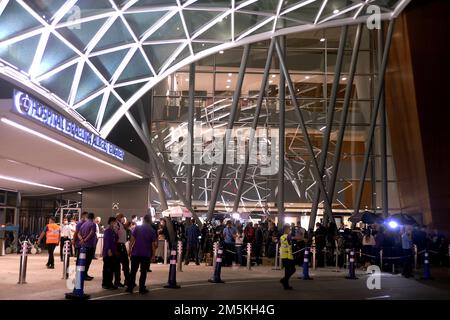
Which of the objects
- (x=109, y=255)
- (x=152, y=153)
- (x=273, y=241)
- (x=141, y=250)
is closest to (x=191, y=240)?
(x=273, y=241)

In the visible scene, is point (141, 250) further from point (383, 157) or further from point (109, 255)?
point (383, 157)

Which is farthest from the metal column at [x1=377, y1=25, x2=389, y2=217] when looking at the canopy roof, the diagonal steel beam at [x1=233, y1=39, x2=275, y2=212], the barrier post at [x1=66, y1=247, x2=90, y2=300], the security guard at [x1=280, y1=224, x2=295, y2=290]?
the barrier post at [x1=66, y1=247, x2=90, y2=300]

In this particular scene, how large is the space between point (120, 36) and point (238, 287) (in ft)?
43.6

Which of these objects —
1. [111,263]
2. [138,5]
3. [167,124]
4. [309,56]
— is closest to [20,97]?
[111,263]

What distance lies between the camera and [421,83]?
27.4 meters

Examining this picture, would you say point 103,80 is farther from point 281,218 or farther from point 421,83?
point 421,83

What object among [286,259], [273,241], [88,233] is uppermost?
[88,233]

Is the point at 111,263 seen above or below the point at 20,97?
below

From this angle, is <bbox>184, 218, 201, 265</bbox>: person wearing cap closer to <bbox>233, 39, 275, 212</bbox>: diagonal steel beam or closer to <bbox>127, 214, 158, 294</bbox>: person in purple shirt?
<bbox>233, 39, 275, 212</bbox>: diagonal steel beam

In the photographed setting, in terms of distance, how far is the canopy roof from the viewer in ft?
60.0

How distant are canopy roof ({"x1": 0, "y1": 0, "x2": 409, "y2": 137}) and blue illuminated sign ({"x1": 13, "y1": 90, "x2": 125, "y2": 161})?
258 centimetres

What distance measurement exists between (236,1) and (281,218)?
36.4ft

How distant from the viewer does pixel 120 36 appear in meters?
23.3

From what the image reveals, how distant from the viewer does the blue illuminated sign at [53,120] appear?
12.4 m
